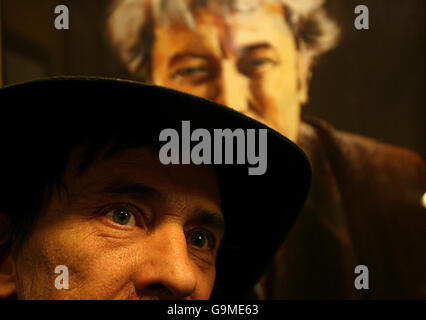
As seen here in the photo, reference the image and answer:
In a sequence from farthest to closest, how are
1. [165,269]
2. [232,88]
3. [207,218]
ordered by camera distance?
1. [232,88]
2. [207,218]
3. [165,269]

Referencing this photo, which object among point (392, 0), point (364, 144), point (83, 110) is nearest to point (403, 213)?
point (364, 144)

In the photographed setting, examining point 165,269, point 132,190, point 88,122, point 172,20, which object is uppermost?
point 172,20

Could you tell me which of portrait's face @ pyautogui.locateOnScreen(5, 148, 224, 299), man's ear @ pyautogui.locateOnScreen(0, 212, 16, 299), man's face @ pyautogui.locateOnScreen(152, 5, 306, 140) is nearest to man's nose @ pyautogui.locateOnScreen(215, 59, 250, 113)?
man's face @ pyautogui.locateOnScreen(152, 5, 306, 140)

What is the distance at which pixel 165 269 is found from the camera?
0.66 metres

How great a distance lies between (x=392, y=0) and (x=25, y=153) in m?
0.87

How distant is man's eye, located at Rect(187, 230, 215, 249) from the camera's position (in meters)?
0.79

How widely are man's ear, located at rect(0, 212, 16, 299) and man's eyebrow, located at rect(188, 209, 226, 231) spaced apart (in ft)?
0.98

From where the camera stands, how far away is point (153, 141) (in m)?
0.75

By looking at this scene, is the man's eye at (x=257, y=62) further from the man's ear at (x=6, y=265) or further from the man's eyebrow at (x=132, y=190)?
the man's ear at (x=6, y=265)

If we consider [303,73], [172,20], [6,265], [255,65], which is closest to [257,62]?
[255,65]

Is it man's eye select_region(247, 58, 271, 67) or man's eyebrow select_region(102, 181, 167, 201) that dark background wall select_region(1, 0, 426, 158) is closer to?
man's eye select_region(247, 58, 271, 67)

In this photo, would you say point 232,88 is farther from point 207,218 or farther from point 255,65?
point 207,218

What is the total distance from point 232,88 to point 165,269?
496 millimetres

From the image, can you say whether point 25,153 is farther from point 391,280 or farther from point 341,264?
point 391,280
